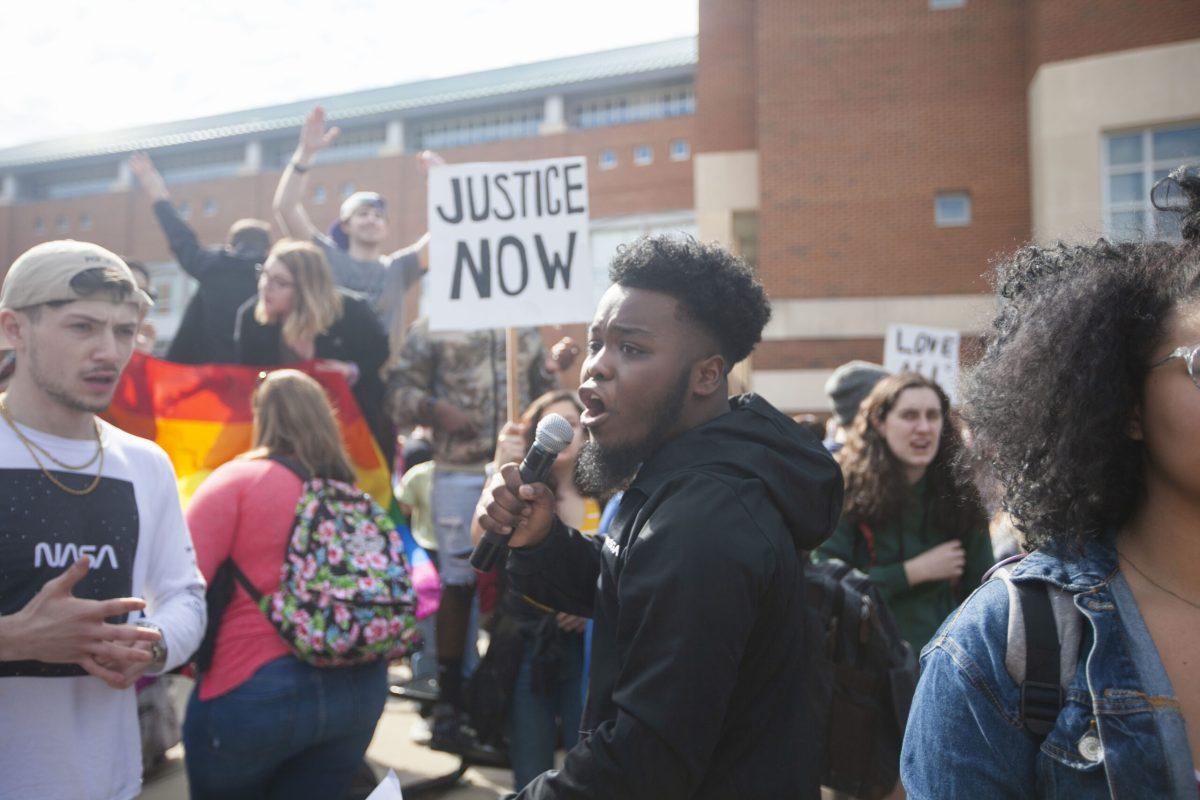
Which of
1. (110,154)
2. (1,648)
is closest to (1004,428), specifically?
(1,648)

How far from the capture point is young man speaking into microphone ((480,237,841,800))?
1638 millimetres

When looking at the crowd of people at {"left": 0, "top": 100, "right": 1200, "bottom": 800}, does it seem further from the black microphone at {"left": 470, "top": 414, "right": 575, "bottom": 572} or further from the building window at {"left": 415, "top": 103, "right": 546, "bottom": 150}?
the building window at {"left": 415, "top": 103, "right": 546, "bottom": 150}

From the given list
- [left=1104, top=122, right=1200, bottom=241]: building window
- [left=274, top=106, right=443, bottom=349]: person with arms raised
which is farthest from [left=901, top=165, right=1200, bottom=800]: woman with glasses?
[left=1104, top=122, right=1200, bottom=241]: building window

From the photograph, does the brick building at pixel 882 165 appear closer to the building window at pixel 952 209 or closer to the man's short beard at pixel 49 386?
the building window at pixel 952 209

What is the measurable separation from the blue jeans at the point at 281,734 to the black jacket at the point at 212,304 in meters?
3.10

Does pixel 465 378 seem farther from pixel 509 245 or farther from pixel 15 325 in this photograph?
pixel 15 325

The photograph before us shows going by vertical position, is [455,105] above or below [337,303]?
above

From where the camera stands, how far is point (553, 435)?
2.13 meters

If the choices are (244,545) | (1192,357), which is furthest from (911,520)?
(1192,357)

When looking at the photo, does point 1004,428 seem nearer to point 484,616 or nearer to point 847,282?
point 484,616

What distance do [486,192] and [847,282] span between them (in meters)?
15.8

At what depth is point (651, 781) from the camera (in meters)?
1.61

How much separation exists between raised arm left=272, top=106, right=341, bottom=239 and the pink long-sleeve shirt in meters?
3.28

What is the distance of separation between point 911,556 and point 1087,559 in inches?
101
